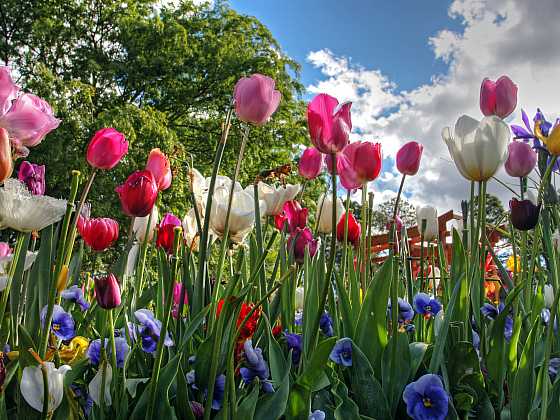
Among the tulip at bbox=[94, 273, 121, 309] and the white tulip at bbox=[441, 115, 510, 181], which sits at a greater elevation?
the white tulip at bbox=[441, 115, 510, 181]

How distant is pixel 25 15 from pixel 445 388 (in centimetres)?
1266

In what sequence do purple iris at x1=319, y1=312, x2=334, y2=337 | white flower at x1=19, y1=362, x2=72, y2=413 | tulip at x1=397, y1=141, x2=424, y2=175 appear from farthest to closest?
tulip at x1=397, y1=141, x2=424, y2=175 < purple iris at x1=319, y1=312, x2=334, y2=337 < white flower at x1=19, y1=362, x2=72, y2=413

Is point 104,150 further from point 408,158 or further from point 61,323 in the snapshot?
point 408,158

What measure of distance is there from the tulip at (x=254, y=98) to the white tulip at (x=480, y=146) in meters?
0.33

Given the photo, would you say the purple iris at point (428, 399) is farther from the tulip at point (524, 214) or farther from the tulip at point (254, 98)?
the tulip at point (254, 98)

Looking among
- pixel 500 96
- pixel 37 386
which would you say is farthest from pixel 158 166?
pixel 500 96

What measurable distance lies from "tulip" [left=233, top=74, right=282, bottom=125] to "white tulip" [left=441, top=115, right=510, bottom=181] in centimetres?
33

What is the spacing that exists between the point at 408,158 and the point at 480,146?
0.36 m

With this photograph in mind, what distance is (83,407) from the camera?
2.77 ft

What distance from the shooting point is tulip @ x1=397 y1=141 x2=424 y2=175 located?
125cm

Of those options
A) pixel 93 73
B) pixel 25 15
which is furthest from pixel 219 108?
pixel 25 15

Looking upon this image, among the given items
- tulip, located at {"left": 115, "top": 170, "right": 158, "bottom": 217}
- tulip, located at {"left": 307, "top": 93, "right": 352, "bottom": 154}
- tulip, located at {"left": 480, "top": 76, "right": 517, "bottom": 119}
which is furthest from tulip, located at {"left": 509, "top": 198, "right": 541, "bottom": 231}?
tulip, located at {"left": 115, "top": 170, "right": 158, "bottom": 217}

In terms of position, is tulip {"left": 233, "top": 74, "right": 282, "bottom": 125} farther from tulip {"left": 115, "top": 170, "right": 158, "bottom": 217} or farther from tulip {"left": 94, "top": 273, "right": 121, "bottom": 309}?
tulip {"left": 94, "top": 273, "right": 121, "bottom": 309}

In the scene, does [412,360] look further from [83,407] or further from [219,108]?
[219,108]
